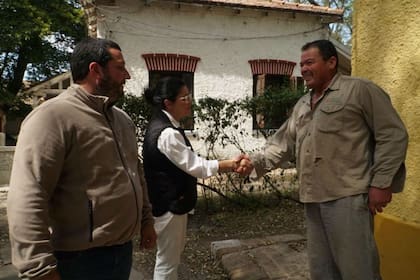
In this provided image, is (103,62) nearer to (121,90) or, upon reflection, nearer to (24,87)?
(121,90)

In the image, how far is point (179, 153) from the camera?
290cm

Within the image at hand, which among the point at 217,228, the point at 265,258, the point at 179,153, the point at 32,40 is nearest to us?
the point at 179,153

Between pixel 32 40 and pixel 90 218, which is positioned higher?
pixel 32 40

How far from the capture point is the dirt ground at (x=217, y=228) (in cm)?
448

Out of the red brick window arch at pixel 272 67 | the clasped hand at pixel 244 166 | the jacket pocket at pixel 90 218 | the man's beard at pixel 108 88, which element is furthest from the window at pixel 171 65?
the jacket pocket at pixel 90 218

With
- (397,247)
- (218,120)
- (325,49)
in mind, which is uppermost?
(325,49)

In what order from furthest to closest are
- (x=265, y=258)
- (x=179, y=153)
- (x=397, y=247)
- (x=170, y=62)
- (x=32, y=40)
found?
(x=32, y=40) < (x=170, y=62) < (x=265, y=258) < (x=397, y=247) < (x=179, y=153)

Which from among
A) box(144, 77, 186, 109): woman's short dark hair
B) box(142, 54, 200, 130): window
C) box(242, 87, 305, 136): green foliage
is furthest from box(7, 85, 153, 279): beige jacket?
box(142, 54, 200, 130): window

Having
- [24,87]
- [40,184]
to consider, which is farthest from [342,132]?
[24,87]

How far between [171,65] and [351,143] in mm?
7727

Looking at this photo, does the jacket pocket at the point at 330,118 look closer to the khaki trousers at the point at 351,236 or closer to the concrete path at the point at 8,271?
the khaki trousers at the point at 351,236

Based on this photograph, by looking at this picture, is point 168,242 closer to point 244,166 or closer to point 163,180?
point 163,180

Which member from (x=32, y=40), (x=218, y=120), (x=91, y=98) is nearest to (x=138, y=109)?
(x=218, y=120)

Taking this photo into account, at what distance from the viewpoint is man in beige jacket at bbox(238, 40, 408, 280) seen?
2.47 metres
